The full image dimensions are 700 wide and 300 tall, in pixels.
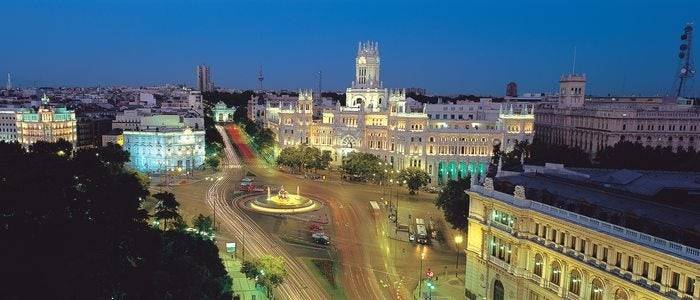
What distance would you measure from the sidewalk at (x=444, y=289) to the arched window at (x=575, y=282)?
1210cm

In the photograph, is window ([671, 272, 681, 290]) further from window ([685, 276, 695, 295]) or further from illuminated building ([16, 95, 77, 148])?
illuminated building ([16, 95, 77, 148])

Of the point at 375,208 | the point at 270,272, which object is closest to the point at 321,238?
the point at 375,208

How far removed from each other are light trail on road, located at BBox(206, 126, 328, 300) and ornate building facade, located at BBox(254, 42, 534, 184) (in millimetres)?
34689

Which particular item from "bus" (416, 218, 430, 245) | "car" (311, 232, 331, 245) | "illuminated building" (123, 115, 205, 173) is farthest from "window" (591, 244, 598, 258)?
"illuminated building" (123, 115, 205, 173)

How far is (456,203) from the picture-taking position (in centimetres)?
6075

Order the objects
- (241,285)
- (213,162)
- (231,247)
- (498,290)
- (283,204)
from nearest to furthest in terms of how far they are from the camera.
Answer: (498,290), (241,285), (231,247), (283,204), (213,162)

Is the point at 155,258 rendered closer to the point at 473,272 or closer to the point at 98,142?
the point at 473,272

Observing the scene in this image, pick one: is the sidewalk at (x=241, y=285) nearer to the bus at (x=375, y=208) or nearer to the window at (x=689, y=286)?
the bus at (x=375, y=208)

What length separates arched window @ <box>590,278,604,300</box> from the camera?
37.0 meters

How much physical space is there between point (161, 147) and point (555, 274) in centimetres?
9954

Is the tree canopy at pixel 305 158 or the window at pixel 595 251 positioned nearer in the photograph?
the window at pixel 595 251

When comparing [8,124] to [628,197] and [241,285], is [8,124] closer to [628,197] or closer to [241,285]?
[241,285]

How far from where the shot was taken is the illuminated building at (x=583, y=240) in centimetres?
3309

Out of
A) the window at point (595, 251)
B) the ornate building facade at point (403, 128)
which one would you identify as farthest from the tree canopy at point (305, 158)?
the window at point (595, 251)
